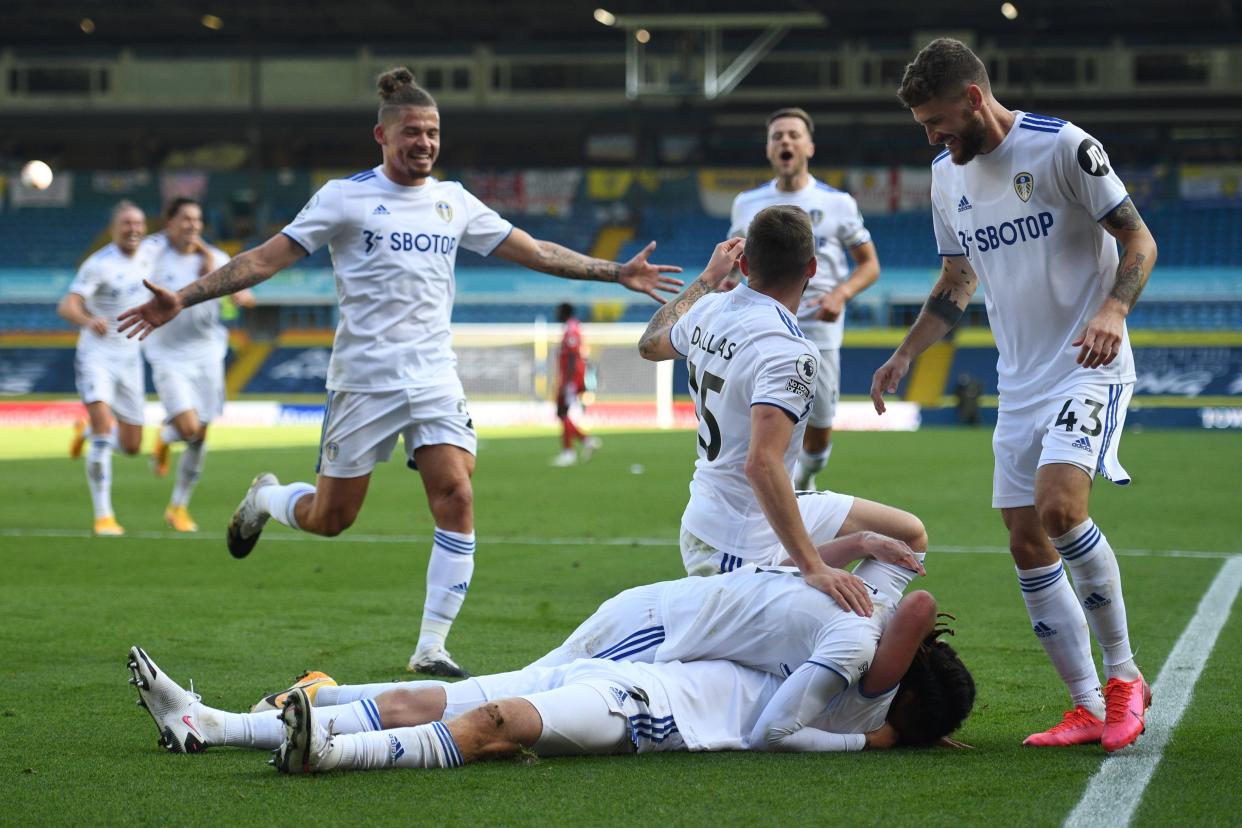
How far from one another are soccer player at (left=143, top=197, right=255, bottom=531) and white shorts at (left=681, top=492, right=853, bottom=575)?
753 centimetres

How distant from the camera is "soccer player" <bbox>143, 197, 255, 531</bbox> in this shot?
1193cm

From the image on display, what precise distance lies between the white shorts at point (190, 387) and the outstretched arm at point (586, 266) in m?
5.62

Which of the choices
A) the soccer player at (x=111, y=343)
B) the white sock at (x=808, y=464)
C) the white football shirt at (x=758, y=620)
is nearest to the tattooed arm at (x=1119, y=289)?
the white football shirt at (x=758, y=620)

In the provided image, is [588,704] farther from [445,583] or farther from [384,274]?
[384,274]

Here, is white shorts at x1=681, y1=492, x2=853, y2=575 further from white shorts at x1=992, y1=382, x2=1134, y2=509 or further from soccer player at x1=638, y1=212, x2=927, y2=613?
white shorts at x1=992, y1=382, x2=1134, y2=509

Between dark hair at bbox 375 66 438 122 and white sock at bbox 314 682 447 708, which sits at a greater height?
dark hair at bbox 375 66 438 122

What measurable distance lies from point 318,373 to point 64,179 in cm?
1203

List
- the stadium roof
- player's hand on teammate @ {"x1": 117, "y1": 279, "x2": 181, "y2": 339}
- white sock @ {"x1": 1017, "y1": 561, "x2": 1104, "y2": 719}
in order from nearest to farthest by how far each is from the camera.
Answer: white sock @ {"x1": 1017, "y1": 561, "x2": 1104, "y2": 719} → player's hand on teammate @ {"x1": 117, "y1": 279, "x2": 181, "y2": 339} → the stadium roof

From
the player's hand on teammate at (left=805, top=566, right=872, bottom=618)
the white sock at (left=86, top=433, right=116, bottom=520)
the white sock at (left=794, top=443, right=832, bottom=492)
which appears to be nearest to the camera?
the player's hand on teammate at (left=805, top=566, right=872, bottom=618)

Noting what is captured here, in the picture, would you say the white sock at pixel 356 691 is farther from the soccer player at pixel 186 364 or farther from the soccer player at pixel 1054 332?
the soccer player at pixel 186 364

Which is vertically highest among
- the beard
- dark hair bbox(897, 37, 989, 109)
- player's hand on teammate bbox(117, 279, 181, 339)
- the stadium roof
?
the stadium roof

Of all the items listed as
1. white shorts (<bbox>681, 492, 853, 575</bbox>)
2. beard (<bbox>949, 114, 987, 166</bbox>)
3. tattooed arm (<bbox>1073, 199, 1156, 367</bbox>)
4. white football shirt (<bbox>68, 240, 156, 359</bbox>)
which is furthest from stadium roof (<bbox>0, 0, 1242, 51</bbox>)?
white shorts (<bbox>681, 492, 853, 575</bbox>)

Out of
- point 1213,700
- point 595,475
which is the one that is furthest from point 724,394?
point 595,475

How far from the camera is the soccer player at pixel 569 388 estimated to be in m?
19.8
